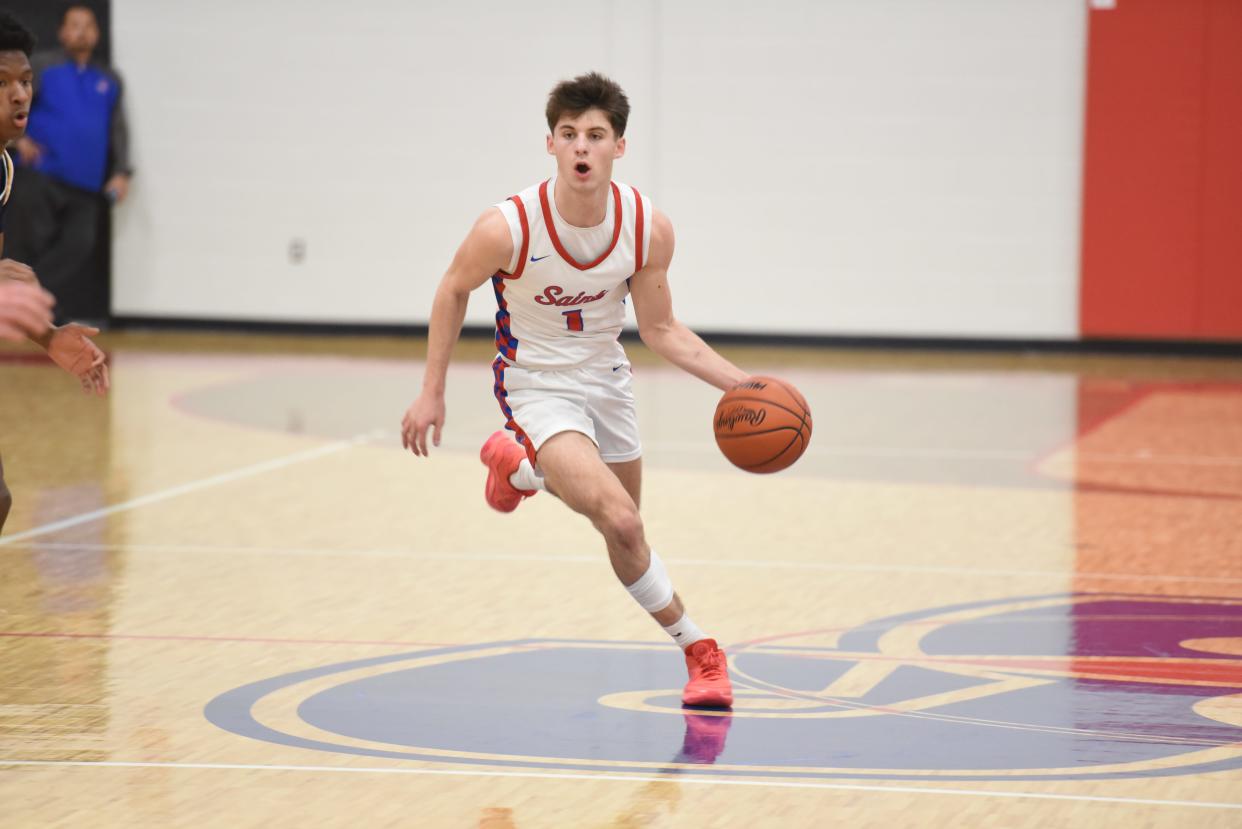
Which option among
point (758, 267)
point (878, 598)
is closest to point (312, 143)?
point (758, 267)

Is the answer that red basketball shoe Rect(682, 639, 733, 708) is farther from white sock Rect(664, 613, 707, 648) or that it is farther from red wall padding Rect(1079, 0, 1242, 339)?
red wall padding Rect(1079, 0, 1242, 339)

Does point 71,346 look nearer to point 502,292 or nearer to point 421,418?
point 421,418

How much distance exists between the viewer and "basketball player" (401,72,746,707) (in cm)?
486

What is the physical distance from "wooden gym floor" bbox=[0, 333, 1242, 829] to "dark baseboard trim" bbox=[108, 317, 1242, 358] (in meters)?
4.26

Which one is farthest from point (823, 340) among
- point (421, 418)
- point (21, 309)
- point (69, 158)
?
point (21, 309)

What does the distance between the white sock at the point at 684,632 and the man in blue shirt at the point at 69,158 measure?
36.1 ft

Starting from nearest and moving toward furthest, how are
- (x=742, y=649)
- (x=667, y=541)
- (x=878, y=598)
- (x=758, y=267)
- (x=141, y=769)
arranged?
(x=141, y=769), (x=742, y=649), (x=878, y=598), (x=667, y=541), (x=758, y=267)

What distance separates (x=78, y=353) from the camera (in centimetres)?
464

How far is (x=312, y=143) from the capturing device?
630 inches

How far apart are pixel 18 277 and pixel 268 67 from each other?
11765mm

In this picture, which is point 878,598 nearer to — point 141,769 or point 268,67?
point 141,769

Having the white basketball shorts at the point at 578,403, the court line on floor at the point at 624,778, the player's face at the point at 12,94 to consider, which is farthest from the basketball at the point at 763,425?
the player's face at the point at 12,94

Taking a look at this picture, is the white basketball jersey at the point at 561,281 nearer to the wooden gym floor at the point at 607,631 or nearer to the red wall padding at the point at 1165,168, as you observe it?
the wooden gym floor at the point at 607,631

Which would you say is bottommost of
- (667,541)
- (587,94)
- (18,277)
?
(667,541)
